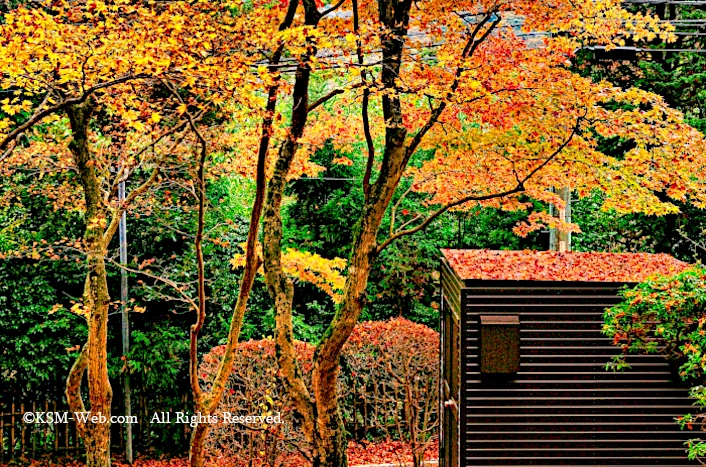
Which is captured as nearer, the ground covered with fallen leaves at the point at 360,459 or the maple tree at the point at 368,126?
the maple tree at the point at 368,126

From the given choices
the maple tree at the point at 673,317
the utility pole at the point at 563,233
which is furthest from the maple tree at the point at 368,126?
the maple tree at the point at 673,317

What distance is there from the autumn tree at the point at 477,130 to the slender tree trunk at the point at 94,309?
70.3 inches

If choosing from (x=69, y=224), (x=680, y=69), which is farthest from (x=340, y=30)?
(x=680, y=69)

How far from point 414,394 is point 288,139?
3959mm

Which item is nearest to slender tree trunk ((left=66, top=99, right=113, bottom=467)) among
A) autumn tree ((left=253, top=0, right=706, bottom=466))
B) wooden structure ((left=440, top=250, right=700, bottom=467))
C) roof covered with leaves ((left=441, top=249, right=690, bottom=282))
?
autumn tree ((left=253, top=0, right=706, bottom=466))

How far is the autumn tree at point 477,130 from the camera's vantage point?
659 cm

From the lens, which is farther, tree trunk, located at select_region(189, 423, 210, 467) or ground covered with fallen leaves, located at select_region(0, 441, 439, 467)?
ground covered with fallen leaves, located at select_region(0, 441, 439, 467)

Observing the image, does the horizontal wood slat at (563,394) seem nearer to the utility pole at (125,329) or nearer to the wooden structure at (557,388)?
the wooden structure at (557,388)

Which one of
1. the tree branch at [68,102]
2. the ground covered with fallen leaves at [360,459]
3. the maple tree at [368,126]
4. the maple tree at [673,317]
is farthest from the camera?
the ground covered with fallen leaves at [360,459]

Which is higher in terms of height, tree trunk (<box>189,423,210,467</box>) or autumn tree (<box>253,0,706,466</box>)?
autumn tree (<box>253,0,706,466</box>)

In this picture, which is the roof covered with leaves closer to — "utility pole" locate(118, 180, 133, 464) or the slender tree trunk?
the slender tree trunk

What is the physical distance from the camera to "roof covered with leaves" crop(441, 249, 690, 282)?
19.6 feet

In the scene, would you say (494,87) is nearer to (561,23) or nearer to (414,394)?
(561,23)

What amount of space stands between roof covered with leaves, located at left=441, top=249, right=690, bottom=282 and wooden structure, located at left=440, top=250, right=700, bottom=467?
72 millimetres
